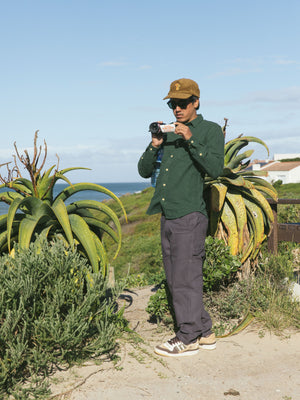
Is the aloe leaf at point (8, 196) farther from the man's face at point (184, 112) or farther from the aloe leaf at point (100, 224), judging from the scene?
the man's face at point (184, 112)

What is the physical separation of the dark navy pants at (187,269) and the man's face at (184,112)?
961mm

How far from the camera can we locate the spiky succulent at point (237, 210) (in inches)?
204

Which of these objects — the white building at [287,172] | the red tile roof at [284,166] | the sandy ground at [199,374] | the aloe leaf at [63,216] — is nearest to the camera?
the sandy ground at [199,374]

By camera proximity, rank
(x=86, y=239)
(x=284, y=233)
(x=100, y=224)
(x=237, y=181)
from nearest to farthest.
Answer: (x=86, y=239), (x=100, y=224), (x=237, y=181), (x=284, y=233)

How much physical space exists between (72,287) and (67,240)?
39.1 inches

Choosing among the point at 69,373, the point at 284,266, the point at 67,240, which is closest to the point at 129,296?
the point at 67,240

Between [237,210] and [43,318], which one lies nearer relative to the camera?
[43,318]

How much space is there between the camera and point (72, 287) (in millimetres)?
3861

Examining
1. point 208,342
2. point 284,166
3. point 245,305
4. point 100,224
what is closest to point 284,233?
point 245,305

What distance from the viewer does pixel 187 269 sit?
4.09m

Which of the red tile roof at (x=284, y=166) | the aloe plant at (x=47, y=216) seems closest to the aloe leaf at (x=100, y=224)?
the aloe plant at (x=47, y=216)

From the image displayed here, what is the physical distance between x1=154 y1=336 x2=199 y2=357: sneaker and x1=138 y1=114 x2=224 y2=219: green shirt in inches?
47.8

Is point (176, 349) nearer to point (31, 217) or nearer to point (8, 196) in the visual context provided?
point (31, 217)

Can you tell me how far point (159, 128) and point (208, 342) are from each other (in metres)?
2.15
